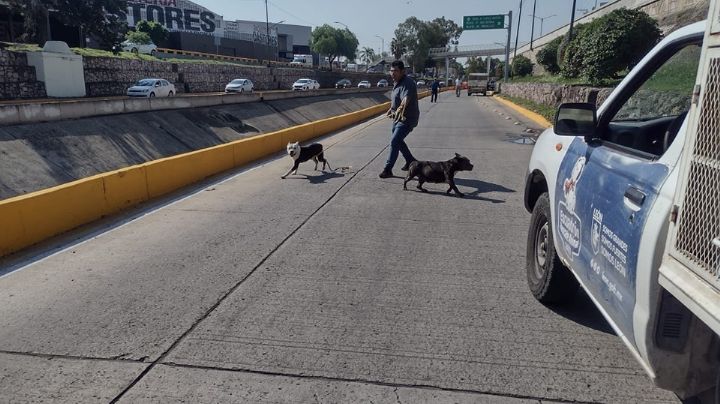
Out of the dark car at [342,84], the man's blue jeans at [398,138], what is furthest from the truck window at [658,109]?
the dark car at [342,84]

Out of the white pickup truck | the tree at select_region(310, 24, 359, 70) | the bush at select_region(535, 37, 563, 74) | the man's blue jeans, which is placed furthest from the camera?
the tree at select_region(310, 24, 359, 70)

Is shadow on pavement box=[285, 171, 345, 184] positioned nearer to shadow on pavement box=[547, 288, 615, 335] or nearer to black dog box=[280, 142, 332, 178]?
black dog box=[280, 142, 332, 178]

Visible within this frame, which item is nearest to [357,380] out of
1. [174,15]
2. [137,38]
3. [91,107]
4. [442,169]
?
[442,169]

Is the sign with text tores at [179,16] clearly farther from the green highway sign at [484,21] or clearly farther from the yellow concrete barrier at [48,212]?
the yellow concrete barrier at [48,212]

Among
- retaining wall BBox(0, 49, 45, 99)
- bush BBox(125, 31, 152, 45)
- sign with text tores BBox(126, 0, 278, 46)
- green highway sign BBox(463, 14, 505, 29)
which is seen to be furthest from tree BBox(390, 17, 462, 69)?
retaining wall BBox(0, 49, 45, 99)

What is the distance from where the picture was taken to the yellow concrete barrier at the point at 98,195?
560 cm

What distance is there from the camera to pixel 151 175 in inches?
320

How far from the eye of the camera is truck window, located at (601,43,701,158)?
3768 millimetres

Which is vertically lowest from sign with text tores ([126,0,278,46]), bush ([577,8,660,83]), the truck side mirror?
the truck side mirror

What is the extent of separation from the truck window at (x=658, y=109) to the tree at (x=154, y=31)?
7051cm

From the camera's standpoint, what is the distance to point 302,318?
3918mm

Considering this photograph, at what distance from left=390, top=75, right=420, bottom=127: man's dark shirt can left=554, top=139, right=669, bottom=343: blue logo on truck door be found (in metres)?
5.50

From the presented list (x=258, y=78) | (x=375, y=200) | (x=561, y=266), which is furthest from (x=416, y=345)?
(x=258, y=78)

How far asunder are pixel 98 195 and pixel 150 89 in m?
23.6
